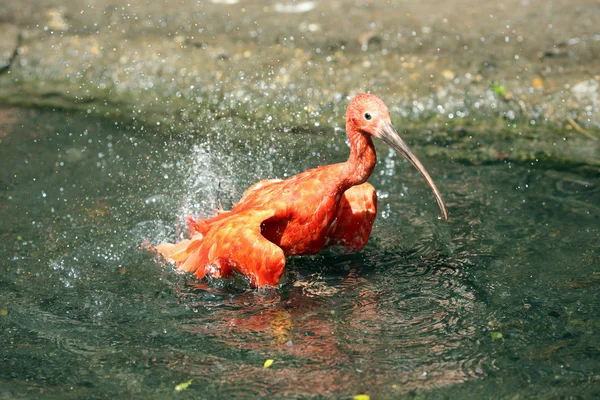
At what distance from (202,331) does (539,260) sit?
7.19 feet

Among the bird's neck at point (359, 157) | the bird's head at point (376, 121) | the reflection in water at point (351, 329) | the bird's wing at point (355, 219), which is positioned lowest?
the reflection in water at point (351, 329)

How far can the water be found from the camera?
397 cm

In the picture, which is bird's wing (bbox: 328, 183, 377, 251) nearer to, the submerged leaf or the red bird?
the red bird

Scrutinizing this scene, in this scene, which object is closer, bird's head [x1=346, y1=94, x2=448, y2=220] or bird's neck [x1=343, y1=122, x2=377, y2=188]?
bird's head [x1=346, y1=94, x2=448, y2=220]

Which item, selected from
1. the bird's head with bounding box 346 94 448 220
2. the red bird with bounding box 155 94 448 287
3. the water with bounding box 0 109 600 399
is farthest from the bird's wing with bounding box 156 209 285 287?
the bird's head with bounding box 346 94 448 220

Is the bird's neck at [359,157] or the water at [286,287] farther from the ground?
the bird's neck at [359,157]

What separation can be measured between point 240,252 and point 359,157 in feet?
2.95

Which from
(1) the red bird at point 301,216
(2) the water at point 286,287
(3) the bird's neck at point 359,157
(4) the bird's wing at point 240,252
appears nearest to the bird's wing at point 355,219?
(1) the red bird at point 301,216

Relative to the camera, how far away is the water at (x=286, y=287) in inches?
156

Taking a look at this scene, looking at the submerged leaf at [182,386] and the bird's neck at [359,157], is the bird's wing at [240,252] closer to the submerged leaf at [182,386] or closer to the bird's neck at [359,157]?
the bird's neck at [359,157]

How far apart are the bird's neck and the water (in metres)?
0.68

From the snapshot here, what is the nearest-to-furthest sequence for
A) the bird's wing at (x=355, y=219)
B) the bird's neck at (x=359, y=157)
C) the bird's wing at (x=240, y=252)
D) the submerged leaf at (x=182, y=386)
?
the submerged leaf at (x=182, y=386), the bird's wing at (x=240, y=252), the bird's neck at (x=359, y=157), the bird's wing at (x=355, y=219)

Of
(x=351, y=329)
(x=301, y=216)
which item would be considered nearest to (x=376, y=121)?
(x=301, y=216)

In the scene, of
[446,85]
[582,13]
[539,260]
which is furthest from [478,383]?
[582,13]
